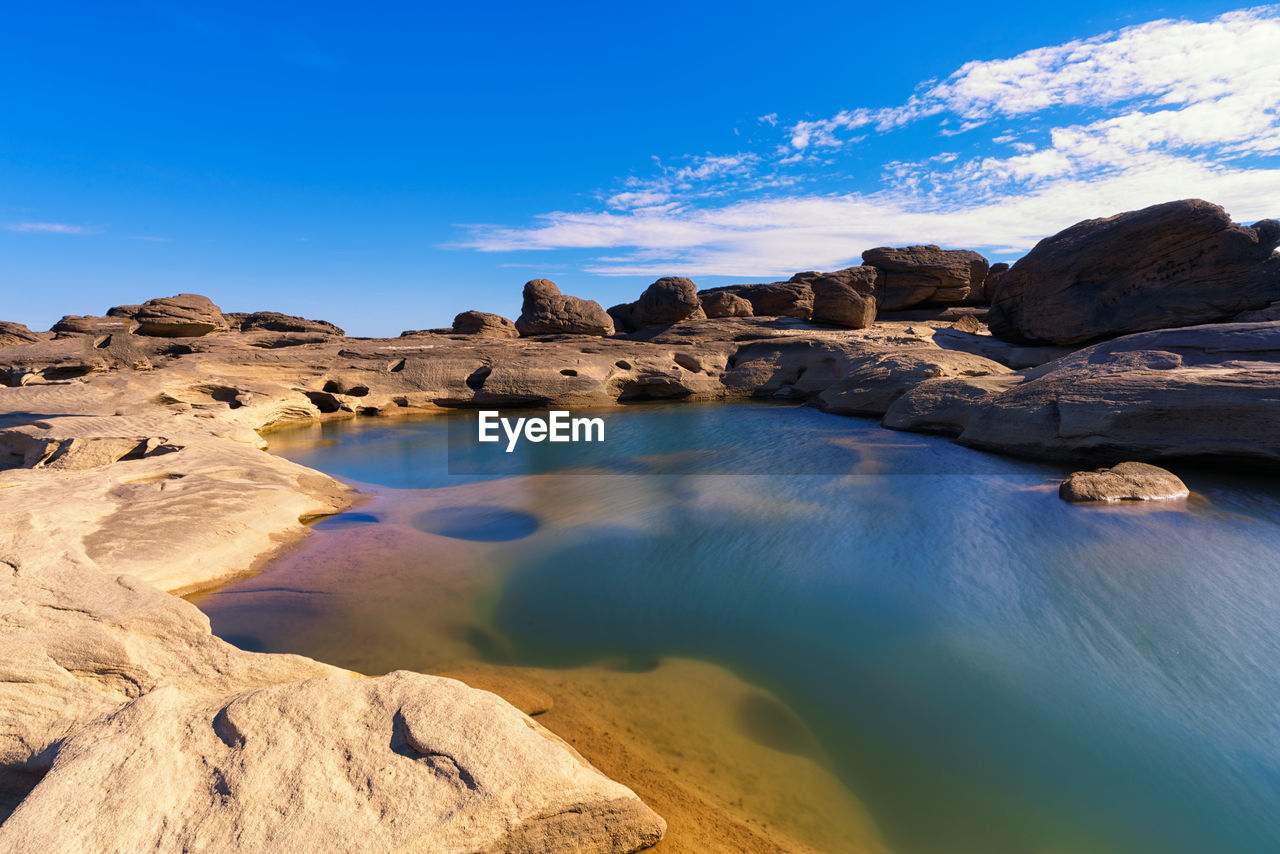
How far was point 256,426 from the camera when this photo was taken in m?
13.4

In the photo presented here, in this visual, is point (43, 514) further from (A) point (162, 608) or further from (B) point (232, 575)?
(A) point (162, 608)

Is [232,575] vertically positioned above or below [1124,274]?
below

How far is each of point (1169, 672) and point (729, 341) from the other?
18867 mm

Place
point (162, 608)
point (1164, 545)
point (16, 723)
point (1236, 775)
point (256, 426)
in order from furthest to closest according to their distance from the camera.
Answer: point (256, 426)
point (1164, 545)
point (162, 608)
point (1236, 775)
point (16, 723)

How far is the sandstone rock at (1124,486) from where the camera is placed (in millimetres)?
6992

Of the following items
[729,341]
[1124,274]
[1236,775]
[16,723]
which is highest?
[1124,274]

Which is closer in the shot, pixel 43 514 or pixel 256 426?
pixel 43 514

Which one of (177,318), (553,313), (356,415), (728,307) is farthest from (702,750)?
(177,318)

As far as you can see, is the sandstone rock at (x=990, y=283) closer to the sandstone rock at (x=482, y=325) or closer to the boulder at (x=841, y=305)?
the boulder at (x=841, y=305)

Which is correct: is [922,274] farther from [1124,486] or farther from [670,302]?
[1124,486]

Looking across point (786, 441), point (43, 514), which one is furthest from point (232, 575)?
point (786, 441)

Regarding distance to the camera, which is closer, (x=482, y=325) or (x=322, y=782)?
(x=322, y=782)

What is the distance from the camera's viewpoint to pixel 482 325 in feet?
88.4

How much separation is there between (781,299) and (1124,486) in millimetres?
21896
